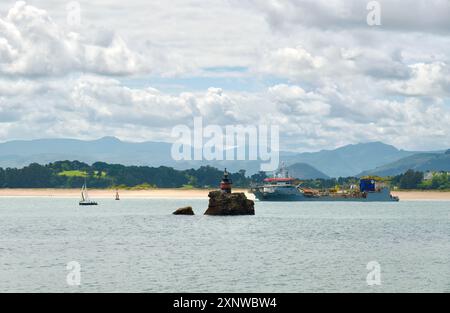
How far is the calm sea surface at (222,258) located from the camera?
59.6m

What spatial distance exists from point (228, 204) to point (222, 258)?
6159cm

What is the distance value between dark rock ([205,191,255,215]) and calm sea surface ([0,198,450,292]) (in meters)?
13.5

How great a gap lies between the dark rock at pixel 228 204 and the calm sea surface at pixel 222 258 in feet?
44.3

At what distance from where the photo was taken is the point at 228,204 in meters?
139

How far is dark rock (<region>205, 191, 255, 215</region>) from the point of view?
458 ft
